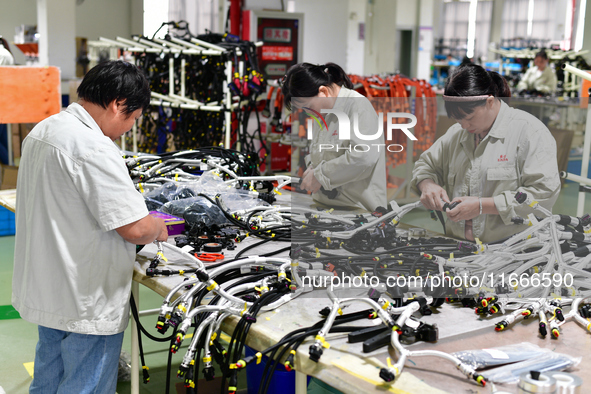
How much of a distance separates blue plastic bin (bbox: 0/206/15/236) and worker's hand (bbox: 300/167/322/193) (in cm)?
449

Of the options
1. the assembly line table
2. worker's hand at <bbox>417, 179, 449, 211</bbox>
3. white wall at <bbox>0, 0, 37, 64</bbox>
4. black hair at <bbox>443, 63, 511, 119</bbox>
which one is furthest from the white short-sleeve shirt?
white wall at <bbox>0, 0, 37, 64</bbox>

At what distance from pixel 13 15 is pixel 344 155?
13.8 m

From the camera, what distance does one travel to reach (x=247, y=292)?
5.19 ft

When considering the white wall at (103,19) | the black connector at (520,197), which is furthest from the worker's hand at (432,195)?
the white wall at (103,19)

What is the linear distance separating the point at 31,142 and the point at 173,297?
0.59m

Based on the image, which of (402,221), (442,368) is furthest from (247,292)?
(442,368)

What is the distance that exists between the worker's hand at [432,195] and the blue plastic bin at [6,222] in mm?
4664

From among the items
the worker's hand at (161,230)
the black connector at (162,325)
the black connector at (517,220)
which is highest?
the black connector at (517,220)

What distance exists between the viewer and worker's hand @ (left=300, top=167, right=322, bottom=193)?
4.58 feet

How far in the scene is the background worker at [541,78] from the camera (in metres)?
9.70

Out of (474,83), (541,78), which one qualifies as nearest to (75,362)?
(474,83)

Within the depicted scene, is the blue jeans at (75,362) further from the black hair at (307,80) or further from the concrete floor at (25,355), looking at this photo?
the black hair at (307,80)

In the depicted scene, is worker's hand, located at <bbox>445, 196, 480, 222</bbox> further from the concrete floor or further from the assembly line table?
the concrete floor

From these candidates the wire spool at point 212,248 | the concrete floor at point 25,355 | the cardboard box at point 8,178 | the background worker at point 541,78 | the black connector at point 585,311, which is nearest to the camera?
the black connector at point 585,311
